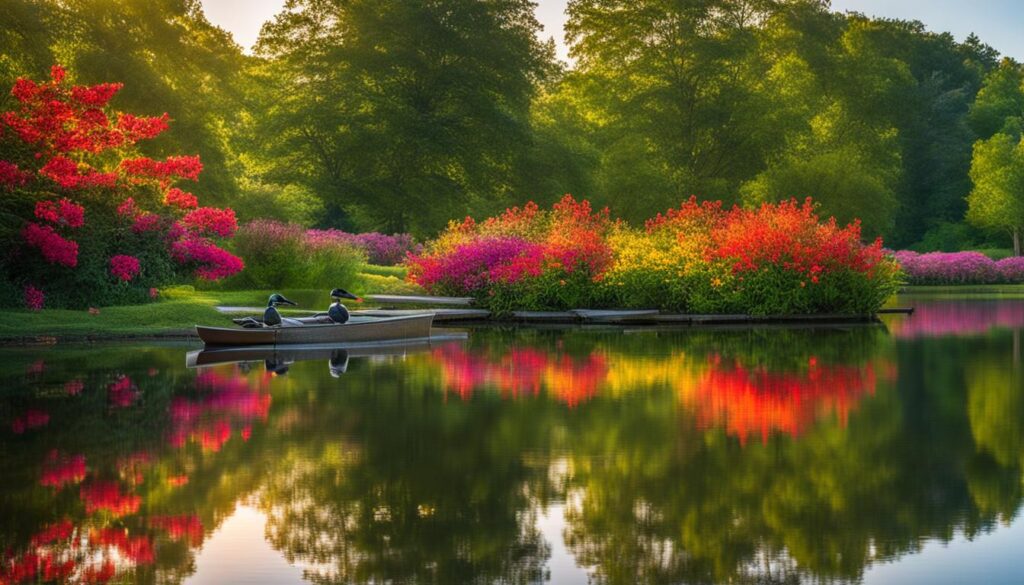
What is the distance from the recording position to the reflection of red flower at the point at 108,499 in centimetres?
767

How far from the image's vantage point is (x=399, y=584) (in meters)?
5.97

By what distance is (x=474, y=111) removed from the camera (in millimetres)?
54312

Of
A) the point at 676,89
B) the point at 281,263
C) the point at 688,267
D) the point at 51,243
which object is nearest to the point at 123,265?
the point at 51,243

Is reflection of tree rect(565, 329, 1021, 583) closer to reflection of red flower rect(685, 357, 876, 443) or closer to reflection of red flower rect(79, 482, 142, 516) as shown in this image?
reflection of red flower rect(685, 357, 876, 443)

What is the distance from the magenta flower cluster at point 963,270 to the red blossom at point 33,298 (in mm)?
45261

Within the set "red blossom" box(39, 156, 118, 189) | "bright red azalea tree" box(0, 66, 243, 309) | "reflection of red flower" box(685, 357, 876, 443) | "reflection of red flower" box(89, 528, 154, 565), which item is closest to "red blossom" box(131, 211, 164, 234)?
"bright red azalea tree" box(0, 66, 243, 309)

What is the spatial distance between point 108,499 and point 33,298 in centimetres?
1724

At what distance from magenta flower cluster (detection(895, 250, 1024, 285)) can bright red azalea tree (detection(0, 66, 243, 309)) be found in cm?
4155

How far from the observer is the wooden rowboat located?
19156mm

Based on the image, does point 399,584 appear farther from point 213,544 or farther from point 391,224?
point 391,224

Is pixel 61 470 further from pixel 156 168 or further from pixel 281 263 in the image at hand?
pixel 281 263

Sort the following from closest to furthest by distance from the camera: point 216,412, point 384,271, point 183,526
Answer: point 183,526, point 216,412, point 384,271

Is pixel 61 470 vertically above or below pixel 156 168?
below

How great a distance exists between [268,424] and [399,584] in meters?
5.49
